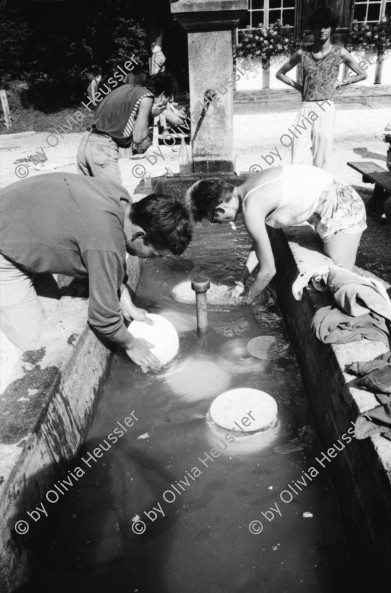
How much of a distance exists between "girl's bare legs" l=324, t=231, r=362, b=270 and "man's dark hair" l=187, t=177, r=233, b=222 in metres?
0.97

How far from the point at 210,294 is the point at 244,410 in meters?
1.72

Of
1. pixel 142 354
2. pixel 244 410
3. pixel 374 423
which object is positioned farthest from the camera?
pixel 142 354

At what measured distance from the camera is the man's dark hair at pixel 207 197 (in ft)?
10.2

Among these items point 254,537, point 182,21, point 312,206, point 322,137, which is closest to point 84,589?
point 254,537

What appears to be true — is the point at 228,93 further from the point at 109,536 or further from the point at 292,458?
the point at 109,536

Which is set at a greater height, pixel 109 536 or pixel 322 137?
pixel 322 137

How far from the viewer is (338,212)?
3.46 metres

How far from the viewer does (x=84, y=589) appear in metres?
2.03

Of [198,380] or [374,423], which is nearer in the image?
[374,423]

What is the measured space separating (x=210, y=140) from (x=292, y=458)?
16.2 feet

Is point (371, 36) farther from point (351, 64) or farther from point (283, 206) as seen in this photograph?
point (283, 206)

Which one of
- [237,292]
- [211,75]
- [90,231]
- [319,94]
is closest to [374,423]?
[90,231]

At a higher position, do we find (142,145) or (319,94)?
(319,94)

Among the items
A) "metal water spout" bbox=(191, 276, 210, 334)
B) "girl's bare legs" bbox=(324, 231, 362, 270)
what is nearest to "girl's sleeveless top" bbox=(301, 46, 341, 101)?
"girl's bare legs" bbox=(324, 231, 362, 270)
